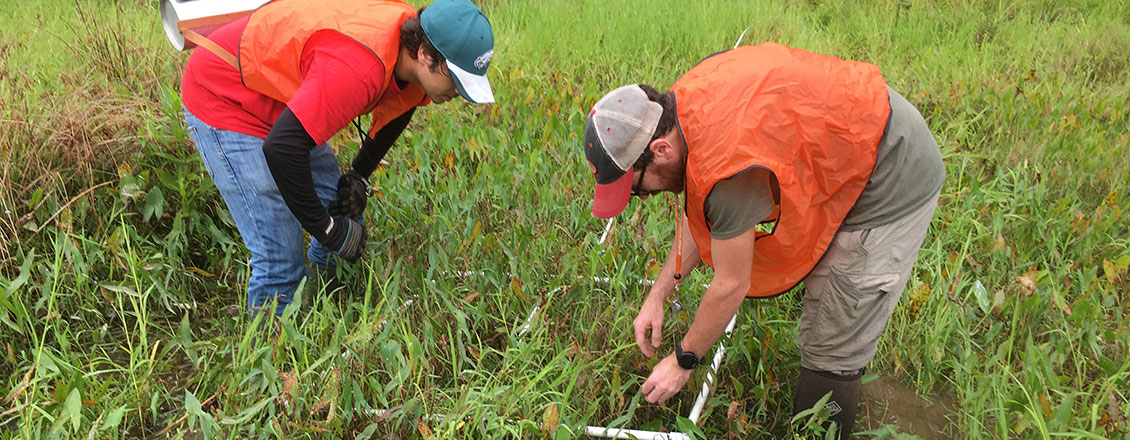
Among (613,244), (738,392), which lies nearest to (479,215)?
(613,244)

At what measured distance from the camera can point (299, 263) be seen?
8.04 ft

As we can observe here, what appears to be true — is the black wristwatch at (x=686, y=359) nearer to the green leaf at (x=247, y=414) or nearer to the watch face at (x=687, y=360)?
the watch face at (x=687, y=360)

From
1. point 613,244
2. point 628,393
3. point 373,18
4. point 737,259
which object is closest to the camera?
point 737,259

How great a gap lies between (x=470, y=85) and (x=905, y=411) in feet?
5.87

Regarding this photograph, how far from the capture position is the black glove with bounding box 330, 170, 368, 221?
8.19 ft

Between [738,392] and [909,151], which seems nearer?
[909,151]

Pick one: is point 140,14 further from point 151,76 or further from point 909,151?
point 909,151

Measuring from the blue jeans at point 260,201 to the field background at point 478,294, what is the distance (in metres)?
0.18

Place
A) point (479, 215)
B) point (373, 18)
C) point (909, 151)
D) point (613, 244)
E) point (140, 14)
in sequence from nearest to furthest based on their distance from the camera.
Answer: point (909, 151), point (373, 18), point (613, 244), point (479, 215), point (140, 14)

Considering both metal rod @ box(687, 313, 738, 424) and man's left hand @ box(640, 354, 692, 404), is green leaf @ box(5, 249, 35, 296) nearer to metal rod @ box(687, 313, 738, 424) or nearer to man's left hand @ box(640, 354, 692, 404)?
man's left hand @ box(640, 354, 692, 404)

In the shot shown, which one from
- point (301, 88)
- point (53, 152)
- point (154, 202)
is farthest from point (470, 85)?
point (53, 152)

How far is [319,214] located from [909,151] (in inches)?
67.1

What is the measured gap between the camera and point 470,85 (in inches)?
81.9

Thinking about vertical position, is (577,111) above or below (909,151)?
below
